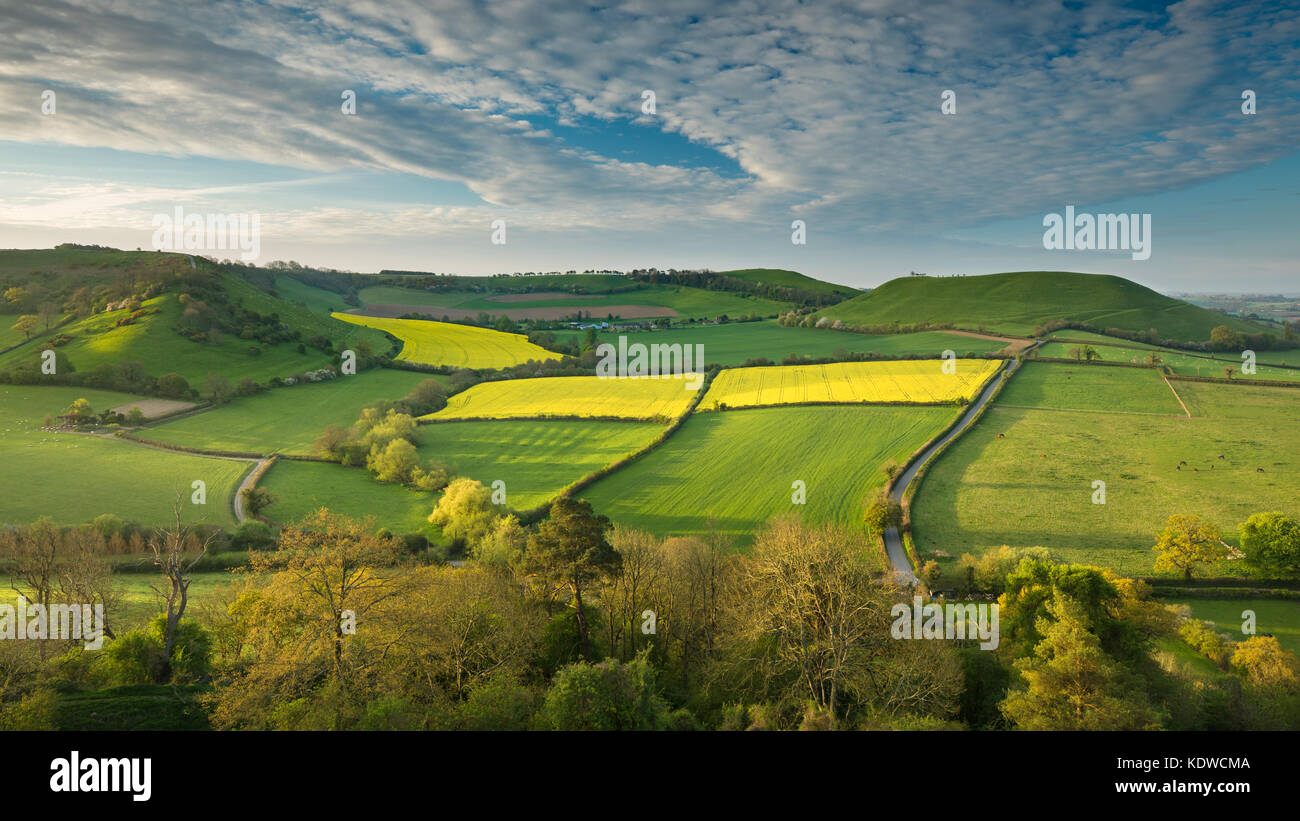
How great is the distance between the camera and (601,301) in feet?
508

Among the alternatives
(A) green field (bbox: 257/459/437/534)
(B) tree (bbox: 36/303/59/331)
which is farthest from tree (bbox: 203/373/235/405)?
(B) tree (bbox: 36/303/59/331)

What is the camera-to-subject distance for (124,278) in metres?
95.5

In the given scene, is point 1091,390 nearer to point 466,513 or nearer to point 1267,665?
point 1267,665

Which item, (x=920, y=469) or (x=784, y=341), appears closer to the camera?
(x=920, y=469)

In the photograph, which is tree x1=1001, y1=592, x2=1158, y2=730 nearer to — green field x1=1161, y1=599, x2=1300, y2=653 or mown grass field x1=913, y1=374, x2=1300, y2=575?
green field x1=1161, y1=599, x2=1300, y2=653

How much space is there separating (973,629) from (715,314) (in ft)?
414

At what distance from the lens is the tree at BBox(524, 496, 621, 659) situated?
22875 mm

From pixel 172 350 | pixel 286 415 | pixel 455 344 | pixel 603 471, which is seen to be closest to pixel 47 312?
pixel 172 350

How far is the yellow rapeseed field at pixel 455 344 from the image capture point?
9844 cm

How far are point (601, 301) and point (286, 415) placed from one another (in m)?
95.0

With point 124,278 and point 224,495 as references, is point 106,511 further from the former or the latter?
point 124,278

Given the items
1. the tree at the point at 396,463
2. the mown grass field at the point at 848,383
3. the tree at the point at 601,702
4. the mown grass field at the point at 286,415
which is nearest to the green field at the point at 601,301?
the mown grass field at the point at 286,415
